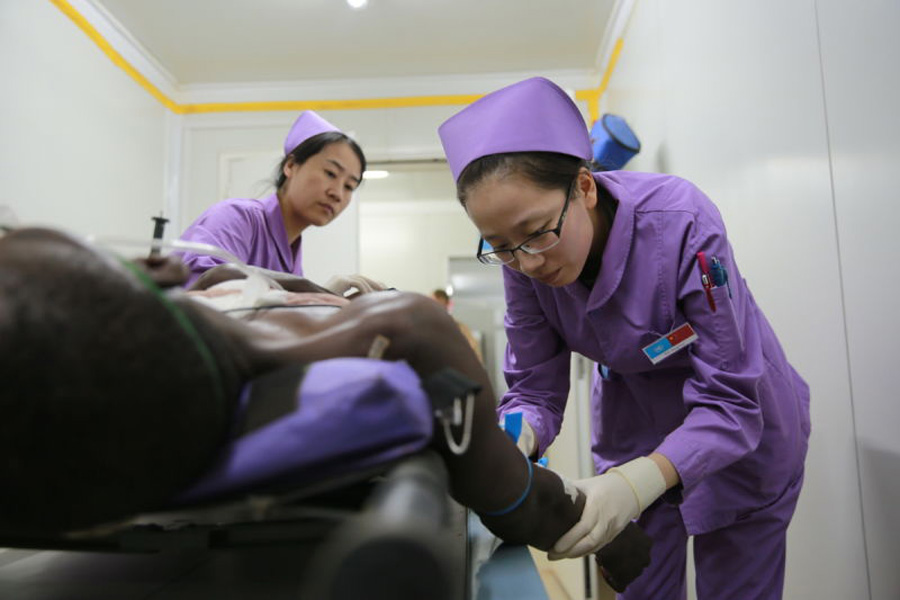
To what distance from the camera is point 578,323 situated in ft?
3.76

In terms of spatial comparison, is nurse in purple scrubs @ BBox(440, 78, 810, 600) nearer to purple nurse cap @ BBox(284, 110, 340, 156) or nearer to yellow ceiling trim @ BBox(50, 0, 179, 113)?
Answer: purple nurse cap @ BBox(284, 110, 340, 156)

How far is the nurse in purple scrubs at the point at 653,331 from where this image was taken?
0.91 m

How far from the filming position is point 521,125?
3.21 ft

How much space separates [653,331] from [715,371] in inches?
5.4

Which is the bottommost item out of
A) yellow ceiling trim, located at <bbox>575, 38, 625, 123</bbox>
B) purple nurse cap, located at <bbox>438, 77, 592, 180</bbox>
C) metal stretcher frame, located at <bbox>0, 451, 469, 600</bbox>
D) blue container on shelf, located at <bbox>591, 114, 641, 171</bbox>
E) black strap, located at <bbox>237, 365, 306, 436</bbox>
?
metal stretcher frame, located at <bbox>0, 451, 469, 600</bbox>

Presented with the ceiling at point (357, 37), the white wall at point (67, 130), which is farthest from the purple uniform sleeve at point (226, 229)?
the ceiling at point (357, 37)

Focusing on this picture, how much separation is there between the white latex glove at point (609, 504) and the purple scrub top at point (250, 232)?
3.56 ft

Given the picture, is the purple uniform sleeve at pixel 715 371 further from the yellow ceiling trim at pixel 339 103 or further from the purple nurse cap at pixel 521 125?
the yellow ceiling trim at pixel 339 103

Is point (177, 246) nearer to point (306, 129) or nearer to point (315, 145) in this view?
point (315, 145)

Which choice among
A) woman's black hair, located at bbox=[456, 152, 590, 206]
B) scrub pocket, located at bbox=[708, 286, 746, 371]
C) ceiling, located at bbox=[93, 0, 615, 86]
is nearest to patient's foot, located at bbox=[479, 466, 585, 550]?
scrub pocket, located at bbox=[708, 286, 746, 371]

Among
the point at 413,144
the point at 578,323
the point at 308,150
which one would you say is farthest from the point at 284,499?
the point at 413,144

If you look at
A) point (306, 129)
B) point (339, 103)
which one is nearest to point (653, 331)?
point (306, 129)

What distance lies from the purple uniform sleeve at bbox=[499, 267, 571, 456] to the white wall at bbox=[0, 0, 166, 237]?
68.4 inches

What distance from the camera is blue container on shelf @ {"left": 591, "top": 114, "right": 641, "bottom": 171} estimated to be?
233cm
